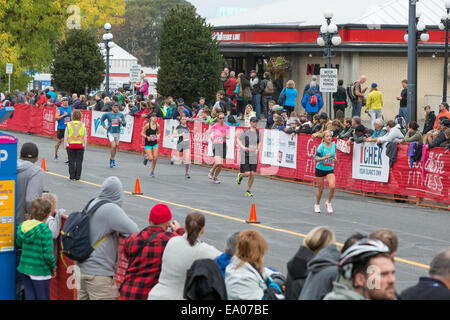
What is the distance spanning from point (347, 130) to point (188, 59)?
1281 centimetres

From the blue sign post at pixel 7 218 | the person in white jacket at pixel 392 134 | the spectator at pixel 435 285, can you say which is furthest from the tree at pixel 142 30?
the spectator at pixel 435 285

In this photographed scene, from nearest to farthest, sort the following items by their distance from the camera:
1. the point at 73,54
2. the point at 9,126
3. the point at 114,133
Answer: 1. the point at 114,133
2. the point at 9,126
3. the point at 73,54

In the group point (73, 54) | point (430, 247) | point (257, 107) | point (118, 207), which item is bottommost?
point (430, 247)

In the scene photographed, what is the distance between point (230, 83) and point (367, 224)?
60.2 feet

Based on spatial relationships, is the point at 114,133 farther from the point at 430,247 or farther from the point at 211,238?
the point at 430,247

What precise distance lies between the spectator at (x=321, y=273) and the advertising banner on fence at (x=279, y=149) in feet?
56.0

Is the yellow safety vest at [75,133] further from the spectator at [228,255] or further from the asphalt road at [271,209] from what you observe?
the spectator at [228,255]

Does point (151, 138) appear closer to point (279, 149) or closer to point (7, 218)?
point (279, 149)

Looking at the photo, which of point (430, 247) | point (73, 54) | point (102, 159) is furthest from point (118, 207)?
point (73, 54)

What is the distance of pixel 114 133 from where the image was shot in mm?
25297

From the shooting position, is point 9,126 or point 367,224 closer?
point 367,224

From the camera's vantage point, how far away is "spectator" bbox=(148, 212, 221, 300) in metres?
6.95

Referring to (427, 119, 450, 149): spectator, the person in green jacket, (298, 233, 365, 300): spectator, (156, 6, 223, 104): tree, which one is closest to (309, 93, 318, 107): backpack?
Answer: (156, 6, 223, 104): tree
